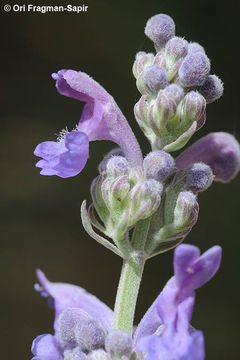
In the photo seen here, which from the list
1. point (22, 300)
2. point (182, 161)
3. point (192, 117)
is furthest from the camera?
point (22, 300)

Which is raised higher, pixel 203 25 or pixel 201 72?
pixel 203 25

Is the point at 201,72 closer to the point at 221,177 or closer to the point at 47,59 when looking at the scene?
the point at 221,177

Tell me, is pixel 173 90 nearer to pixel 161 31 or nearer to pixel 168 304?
pixel 161 31

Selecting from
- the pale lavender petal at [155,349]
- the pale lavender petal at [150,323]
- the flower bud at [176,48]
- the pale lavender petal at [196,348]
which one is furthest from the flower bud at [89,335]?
the flower bud at [176,48]

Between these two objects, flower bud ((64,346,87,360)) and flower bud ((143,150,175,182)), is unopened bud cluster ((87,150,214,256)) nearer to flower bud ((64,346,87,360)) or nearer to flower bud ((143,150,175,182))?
flower bud ((143,150,175,182))

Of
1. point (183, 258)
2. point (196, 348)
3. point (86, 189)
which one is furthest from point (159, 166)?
point (86, 189)

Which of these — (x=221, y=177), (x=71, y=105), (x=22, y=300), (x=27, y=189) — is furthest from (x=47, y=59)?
(x=221, y=177)
